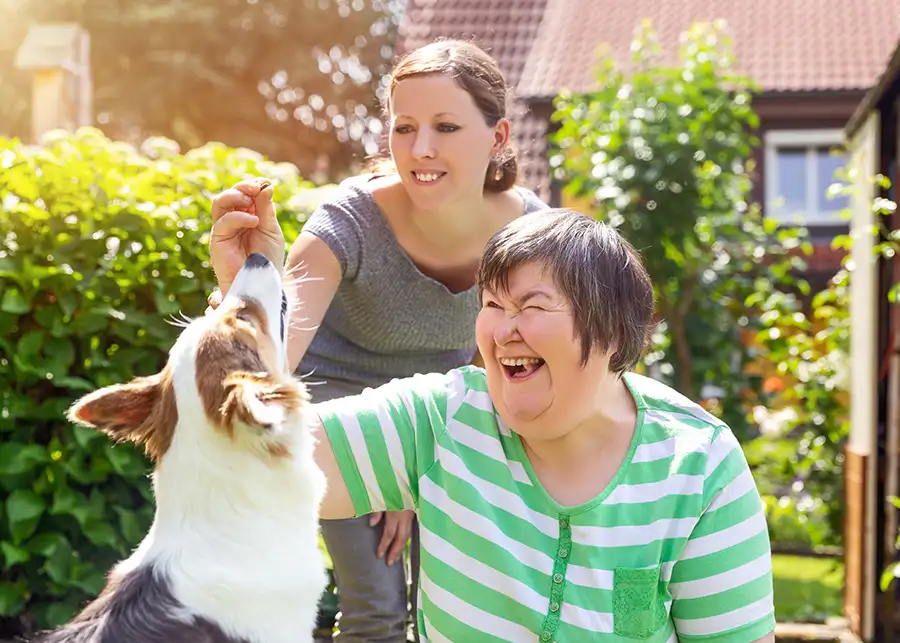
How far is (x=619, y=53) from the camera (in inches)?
571

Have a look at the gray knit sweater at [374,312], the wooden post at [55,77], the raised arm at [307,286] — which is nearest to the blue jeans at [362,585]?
the gray knit sweater at [374,312]

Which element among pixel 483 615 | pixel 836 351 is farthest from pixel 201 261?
pixel 836 351

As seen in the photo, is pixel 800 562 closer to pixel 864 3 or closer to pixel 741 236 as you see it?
pixel 741 236

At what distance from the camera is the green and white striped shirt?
217cm

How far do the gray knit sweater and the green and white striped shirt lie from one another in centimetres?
89

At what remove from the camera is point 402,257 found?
10.5 ft

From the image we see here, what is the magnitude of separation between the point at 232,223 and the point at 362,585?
1212 mm

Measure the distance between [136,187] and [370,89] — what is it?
2427 cm

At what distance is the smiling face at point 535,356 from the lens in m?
2.13

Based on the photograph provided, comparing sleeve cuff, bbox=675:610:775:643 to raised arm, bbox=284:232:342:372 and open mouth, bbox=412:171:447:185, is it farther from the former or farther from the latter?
open mouth, bbox=412:171:447:185

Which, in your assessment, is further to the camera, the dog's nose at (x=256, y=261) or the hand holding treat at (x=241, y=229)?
the hand holding treat at (x=241, y=229)

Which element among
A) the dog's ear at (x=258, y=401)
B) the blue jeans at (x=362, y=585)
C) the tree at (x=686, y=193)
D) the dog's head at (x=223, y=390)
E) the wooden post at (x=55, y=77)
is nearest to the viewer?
the dog's ear at (x=258, y=401)

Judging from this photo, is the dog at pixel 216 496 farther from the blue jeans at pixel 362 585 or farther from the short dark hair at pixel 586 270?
the blue jeans at pixel 362 585

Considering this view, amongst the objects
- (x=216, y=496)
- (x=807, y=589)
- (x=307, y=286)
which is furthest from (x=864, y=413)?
(x=216, y=496)
